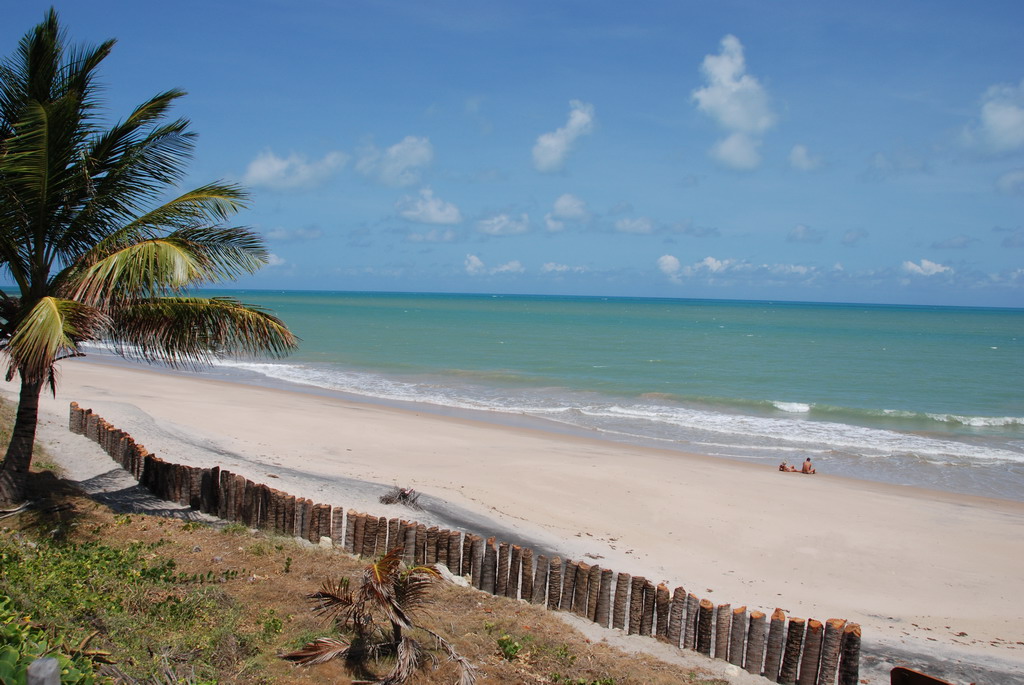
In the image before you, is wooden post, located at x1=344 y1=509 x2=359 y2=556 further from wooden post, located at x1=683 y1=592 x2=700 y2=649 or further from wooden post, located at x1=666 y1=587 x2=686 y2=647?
wooden post, located at x1=683 y1=592 x2=700 y2=649

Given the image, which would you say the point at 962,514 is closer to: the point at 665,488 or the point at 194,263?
the point at 665,488

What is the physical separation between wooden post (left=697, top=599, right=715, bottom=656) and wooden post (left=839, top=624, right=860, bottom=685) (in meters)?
1.38

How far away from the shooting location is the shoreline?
1186cm

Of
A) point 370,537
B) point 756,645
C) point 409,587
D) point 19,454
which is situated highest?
point 19,454

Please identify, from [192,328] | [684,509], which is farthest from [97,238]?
[684,509]

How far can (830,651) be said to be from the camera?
7.97 metres

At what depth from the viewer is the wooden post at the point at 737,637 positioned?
8.44m

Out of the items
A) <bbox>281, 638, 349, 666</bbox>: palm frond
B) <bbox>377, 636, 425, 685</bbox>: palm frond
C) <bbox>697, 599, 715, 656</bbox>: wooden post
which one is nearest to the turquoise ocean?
<bbox>697, 599, 715, 656</bbox>: wooden post

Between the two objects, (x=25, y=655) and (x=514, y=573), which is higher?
(x=25, y=655)

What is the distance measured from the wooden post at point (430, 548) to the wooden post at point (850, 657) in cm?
537

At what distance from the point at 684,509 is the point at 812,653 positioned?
27.1 ft

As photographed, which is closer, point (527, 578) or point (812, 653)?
point (812, 653)

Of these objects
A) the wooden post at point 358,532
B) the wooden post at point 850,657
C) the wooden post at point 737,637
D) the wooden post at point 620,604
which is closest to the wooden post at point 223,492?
the wooden post at point 358,532

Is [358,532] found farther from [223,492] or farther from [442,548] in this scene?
[223,492]
